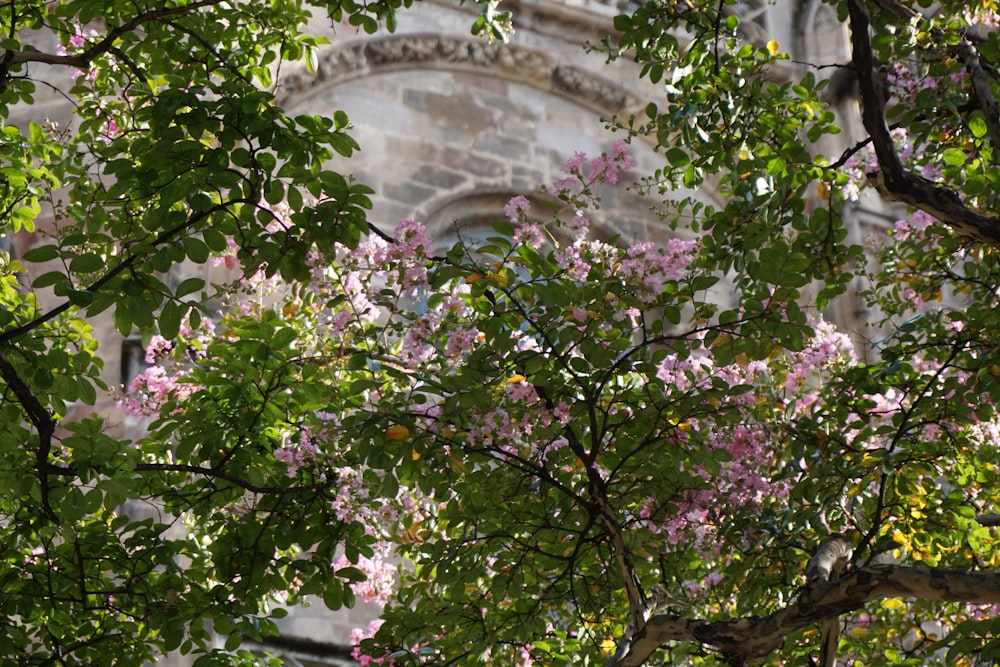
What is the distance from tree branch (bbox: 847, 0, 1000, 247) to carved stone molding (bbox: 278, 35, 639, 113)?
6413mm

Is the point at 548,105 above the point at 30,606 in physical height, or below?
above

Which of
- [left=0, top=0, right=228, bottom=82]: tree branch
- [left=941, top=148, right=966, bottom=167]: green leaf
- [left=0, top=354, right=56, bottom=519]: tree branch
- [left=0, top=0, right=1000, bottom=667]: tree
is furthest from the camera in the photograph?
[left=941, top=148, right=966, bottom=167]: green leaf

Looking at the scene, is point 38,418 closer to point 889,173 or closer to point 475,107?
point 889,173

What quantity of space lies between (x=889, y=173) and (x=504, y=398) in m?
1.87

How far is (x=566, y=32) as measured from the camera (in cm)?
1384

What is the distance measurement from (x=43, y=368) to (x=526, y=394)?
1998mm

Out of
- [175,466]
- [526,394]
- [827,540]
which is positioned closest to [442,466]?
[526,394]

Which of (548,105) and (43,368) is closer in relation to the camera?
(43,368)

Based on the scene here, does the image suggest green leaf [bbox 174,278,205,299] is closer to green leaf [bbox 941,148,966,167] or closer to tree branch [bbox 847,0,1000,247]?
tree branch [bbox 847,0,1000,247]

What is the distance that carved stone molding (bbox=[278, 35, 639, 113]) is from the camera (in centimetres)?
1241

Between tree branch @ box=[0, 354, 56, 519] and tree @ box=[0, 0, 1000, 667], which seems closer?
tree branch @ box=[0, 354, 56, 519]

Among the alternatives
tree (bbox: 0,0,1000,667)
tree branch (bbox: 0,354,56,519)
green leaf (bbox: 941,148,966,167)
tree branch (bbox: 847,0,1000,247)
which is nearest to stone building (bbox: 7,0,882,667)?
tree (bbox: 0,0,1000,667)

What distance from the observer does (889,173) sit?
6207mm

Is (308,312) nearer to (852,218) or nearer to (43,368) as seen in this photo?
(43,368)
